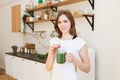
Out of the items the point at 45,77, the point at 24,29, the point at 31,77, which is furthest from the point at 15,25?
the point at 45,77

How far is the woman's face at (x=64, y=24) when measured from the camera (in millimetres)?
1586

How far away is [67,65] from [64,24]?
13.2 inches

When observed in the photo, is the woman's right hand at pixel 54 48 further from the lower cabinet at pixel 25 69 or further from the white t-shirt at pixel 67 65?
the lower cabinet at pixel 25 69

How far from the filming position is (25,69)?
4.10 metres

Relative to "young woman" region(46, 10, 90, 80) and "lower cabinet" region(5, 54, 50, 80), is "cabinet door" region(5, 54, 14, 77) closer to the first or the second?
"lower cabinet" region(5, 54, 50, 80)

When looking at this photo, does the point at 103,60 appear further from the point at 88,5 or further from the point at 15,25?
the point at 15,25

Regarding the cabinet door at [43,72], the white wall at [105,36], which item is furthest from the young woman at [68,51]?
the cabinet door at [43,72]

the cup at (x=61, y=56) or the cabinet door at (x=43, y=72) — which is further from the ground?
the cup at (x=61, y=56)

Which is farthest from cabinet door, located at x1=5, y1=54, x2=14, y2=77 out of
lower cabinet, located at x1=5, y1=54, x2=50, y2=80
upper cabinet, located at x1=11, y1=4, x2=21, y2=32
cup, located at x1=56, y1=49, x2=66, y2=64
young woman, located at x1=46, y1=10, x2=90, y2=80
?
cup, located at x1=56, y1=49, x2=66, y2=64

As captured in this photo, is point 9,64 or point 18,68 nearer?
point 18,68

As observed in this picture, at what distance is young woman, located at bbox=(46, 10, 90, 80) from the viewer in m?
1.52

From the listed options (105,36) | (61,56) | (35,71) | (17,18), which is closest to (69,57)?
(61,56)

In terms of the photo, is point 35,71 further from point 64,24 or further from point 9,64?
point 64,24

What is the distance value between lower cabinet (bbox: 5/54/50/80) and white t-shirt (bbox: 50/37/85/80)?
182 cm
